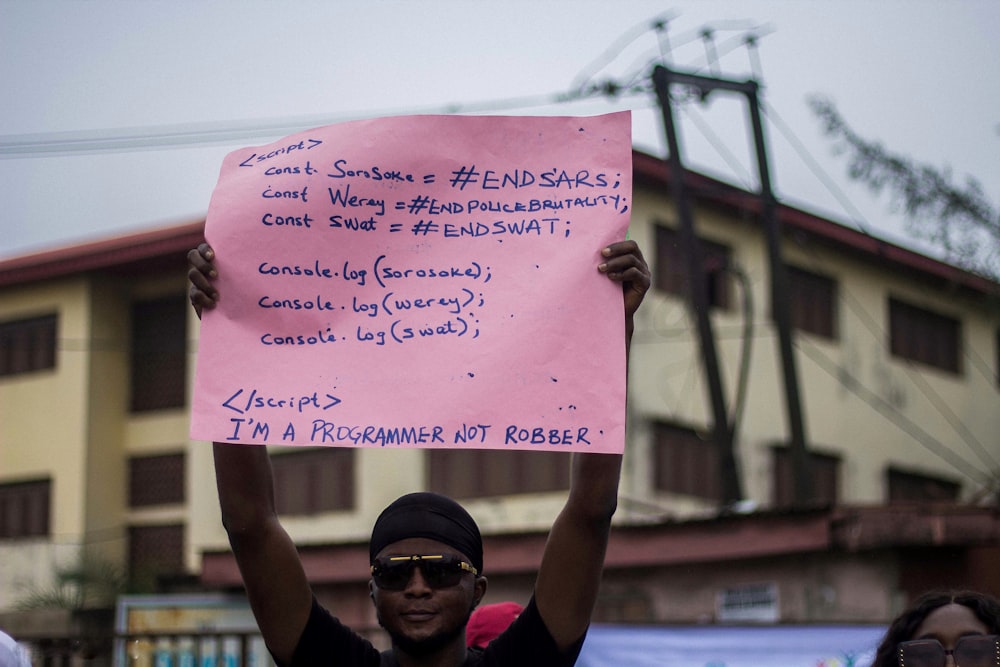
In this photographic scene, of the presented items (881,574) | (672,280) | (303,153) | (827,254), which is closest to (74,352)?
(672,280)

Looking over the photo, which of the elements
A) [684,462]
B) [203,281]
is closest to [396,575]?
[203,281]

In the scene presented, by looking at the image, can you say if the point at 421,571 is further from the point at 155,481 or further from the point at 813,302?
the point at 155,481

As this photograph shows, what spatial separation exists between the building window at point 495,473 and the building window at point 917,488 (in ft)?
22.6

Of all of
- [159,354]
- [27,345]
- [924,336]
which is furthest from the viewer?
[159,354]

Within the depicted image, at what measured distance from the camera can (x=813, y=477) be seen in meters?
21.6

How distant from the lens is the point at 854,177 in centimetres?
1738

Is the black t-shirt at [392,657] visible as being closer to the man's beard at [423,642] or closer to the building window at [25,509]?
the man's beard at [423,642]

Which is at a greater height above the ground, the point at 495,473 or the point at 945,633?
the point at 495,473

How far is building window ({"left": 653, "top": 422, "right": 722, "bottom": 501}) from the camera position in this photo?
19.6m

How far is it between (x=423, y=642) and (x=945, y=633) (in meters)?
1.08

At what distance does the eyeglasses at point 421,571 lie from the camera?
2.88 metres

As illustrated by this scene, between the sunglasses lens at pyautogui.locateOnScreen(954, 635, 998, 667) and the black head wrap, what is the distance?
3.27 ft

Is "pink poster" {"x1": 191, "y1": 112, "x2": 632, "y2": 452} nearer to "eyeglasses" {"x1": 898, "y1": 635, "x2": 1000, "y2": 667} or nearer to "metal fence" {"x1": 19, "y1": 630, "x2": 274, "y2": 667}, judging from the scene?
"eyeglasses" {"x1": 898, "y1": 635, "x2": 1000, "y2": 667}

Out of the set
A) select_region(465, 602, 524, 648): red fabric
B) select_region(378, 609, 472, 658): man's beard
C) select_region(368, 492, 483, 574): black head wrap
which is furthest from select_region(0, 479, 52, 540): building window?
select_region(378, 609, 472, 658): man's beard
